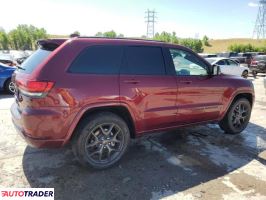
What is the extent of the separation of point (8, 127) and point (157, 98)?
335cm

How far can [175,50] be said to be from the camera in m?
4.72

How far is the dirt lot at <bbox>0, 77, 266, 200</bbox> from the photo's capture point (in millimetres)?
3508

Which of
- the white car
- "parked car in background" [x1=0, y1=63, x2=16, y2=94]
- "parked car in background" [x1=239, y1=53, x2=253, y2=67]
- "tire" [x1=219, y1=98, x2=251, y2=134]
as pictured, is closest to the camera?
"tire" [x1=219, y1=98, x2=251, y2=134]

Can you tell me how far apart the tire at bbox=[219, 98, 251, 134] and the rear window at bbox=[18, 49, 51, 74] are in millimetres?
3839

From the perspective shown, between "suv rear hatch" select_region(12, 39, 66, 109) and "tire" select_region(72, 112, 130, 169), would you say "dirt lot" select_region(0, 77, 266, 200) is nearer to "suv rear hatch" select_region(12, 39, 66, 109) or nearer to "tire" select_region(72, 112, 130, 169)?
"tire" select_region(72, 112, 130, 169)

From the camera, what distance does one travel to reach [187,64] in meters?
4.89

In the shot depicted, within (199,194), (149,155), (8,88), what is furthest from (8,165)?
(8,88)

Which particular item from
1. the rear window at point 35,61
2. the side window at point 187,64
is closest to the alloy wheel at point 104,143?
the rear window at point 35,61

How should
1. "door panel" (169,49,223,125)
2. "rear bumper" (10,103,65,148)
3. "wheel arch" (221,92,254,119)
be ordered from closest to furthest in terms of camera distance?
"rear bumper" (10,103,65,148) < "door panel" (169,49,223,125) < "wheel arch" (221,92,254,119)

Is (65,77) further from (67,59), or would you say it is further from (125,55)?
(125,55)

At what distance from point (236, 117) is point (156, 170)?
2668 mm

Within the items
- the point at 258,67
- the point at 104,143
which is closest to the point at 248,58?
the point at 258,67

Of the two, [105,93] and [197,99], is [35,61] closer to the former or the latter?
[105,93]

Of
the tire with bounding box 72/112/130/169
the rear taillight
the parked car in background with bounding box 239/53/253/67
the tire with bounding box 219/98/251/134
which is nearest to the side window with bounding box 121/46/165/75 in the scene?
the tire with bounding box 72/112/130/169
